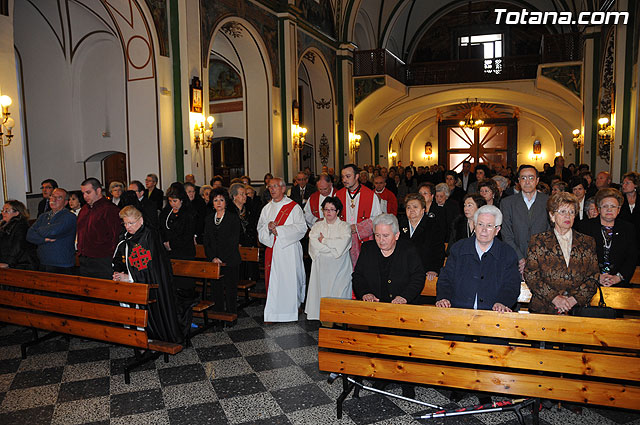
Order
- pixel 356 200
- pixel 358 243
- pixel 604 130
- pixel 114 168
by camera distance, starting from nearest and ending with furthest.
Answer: pixel 358 243 → pixel 356 200 → pixel 114 168 → pixel 604 130

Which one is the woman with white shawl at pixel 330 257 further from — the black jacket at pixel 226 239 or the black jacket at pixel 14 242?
the black jacket at pixel 14 242

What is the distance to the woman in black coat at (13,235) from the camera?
5.60 metres

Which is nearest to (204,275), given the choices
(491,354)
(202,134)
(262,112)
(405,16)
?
(491,354)

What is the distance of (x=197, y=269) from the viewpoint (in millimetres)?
5414

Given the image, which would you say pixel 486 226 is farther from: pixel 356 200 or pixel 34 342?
pixel 34 342

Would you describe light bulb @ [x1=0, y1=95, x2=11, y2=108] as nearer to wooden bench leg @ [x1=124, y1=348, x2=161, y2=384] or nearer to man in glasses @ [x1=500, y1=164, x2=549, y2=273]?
wooden bench leg @ [x1=124, y1=348, x2=161, y2=384]

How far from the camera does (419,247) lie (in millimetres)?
4863

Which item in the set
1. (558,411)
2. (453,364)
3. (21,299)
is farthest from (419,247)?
(21,299)

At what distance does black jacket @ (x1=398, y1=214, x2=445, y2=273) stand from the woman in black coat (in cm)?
425

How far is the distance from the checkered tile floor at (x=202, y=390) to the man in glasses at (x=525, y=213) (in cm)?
183

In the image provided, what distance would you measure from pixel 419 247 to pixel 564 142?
64.2 ft

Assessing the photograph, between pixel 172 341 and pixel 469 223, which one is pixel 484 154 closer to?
pixel 469 223

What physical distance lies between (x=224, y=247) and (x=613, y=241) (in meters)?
3.93

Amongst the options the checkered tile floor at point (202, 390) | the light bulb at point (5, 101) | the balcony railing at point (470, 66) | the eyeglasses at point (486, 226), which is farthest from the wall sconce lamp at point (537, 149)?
the eyeglasses at point (486, 226)
